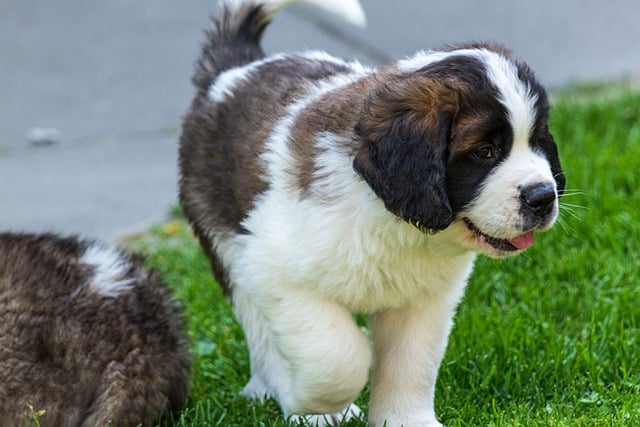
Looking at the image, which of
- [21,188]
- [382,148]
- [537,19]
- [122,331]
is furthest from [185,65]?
[382,148]

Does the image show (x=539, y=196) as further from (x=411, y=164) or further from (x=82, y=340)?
(x=82, y=340)

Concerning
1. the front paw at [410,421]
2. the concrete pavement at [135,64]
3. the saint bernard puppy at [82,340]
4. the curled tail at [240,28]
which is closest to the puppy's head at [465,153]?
the front paw at [410,421]

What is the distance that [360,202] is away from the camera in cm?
416

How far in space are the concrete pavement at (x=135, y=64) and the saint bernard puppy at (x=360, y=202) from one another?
7.56ft

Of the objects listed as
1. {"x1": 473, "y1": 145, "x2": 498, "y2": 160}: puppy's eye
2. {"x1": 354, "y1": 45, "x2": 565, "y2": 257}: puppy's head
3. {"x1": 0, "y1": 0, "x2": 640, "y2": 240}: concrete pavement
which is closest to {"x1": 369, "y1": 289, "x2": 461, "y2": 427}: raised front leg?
{"x1": 354, "y1": 45, "x2": 565, "y2": 257}: puppy's head

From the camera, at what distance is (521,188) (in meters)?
3.85

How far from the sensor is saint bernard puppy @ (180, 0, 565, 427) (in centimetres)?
386

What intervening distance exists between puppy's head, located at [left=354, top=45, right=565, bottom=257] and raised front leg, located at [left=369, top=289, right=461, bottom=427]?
0.62 meters

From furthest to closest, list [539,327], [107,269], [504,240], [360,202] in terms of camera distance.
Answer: [539,327], [107,269], [360,202], [504,240]

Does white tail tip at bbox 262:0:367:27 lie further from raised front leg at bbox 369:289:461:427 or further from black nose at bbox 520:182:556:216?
black nose at bbox 520:182:556:216

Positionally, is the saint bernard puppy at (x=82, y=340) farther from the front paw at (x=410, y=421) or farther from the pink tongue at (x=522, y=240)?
the pink tongue at (x=522, y=240)

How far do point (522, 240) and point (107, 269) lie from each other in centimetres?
162

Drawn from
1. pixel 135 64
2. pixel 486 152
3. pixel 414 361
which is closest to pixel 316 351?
pixel 414 361

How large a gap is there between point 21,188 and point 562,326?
145 inches
